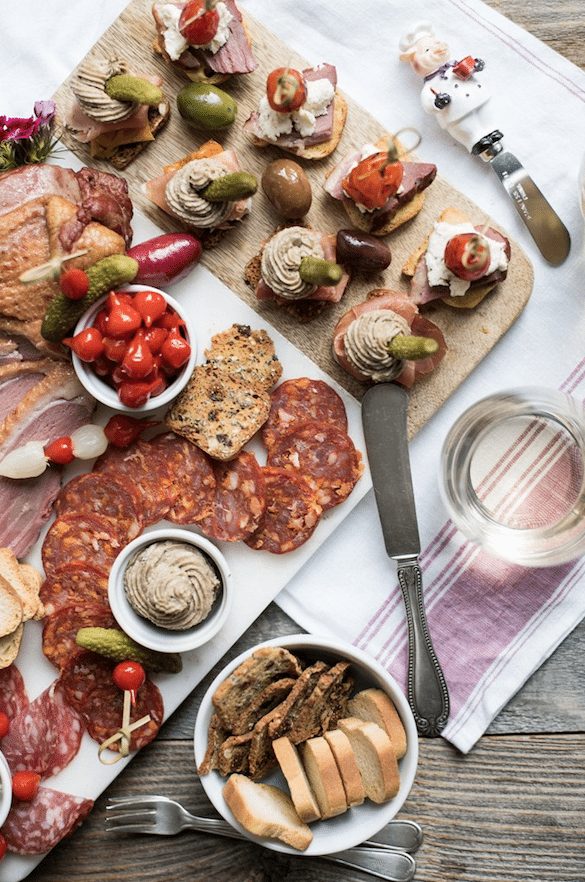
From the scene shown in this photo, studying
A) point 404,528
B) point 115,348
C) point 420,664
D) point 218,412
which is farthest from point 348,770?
point 115,348

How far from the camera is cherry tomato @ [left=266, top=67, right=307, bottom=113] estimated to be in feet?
7.11

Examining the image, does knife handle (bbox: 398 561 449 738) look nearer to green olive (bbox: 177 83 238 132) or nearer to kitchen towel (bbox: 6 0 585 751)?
kitchen towel (bbox: 6 0 585 751)

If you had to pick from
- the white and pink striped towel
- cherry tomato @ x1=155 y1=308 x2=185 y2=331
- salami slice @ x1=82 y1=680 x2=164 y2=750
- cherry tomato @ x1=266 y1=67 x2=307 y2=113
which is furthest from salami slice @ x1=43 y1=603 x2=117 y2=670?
cherry tomato @ x1=266 y1=67 x2=307 y2=113

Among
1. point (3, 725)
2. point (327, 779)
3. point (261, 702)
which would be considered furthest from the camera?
point (3, 725)

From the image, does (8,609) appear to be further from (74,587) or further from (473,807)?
(473,807)

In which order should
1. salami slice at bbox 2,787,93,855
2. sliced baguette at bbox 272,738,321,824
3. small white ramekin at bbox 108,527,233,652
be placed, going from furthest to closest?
salami slice at bbox 2,787,93,855, small white ramekin at bbox 108,527,233,652, sliced baguette at bbox 272,738,321,824

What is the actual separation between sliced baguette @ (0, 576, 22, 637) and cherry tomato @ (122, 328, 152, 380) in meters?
0.65

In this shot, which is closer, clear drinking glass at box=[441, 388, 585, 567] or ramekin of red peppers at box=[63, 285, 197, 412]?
ramekin of red peppers at box=[63, 285, 197, 412]

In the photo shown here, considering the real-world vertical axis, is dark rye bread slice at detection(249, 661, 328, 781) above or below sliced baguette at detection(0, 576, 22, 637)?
above

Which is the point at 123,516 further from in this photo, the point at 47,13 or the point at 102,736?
the point at 47,13

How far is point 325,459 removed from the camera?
2.32 meters

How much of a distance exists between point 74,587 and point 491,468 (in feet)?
3.77

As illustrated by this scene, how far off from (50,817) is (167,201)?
1.63 meters

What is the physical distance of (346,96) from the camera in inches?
93.3
